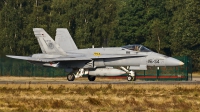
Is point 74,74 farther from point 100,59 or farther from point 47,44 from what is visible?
point 47,44

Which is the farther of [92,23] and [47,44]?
[92,23]

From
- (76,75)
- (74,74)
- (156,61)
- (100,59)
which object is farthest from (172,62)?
(74,74)

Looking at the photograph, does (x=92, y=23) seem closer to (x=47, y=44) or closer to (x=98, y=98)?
(x=47, y=44)

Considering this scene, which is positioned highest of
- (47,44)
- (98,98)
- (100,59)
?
(47,44)

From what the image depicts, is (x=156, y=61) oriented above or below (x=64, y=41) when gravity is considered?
below

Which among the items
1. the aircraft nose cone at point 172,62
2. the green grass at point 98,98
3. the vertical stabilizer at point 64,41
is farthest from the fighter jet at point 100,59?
the green grass at point 98,98

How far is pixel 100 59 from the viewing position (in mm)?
43125

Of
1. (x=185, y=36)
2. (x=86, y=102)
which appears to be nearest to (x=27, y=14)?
(x=185, y=36)

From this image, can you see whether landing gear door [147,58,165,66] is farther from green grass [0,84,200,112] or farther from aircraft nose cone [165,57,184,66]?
green grass [0,84,200,112]

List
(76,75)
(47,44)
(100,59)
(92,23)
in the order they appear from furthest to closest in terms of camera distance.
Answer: (92,23)
(47,44)
(76,75)
(100,59)

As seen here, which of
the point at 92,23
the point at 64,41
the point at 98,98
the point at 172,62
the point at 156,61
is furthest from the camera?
the point at 92,23

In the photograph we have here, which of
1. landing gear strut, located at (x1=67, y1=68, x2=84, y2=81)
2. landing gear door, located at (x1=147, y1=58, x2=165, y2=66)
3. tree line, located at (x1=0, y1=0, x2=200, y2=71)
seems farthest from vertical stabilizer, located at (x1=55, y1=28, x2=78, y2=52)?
tree line, located at (x1=0, y1=0, x2=200, y2=71)

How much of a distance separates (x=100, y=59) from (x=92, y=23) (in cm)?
3966

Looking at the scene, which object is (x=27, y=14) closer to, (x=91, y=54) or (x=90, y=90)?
(x=91, y=54)
